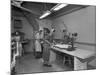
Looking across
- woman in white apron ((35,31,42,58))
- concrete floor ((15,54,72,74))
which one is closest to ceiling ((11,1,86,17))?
woman in white apron ((35,31,42,58))

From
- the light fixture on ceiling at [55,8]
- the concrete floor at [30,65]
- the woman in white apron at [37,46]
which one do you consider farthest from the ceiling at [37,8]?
the concrete floor at [30,65]

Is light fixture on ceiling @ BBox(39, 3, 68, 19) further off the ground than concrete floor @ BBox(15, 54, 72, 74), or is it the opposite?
light fixture on ceiling @ BBox(39, 3, 68, 19)

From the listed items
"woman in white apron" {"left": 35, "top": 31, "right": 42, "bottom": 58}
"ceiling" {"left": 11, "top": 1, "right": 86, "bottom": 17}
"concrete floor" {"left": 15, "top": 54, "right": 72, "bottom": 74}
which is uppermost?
"ceiling" {"left": 11, "top": 1, "right": 86, "bottom": 17}

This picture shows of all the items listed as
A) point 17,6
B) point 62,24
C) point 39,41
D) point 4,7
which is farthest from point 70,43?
point 4,7

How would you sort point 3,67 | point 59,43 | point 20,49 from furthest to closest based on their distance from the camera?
point 59,43, point 20,49, point 3,67

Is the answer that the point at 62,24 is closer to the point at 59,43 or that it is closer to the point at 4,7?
the point at 59,43

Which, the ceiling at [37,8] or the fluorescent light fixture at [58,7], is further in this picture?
the fluorescent light fixture at [58,7]

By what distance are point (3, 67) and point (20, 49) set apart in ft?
1.44

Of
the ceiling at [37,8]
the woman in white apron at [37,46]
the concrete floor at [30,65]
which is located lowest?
the concrete floor at [30,65]

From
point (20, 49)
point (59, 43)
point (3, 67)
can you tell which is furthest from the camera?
point (59, 43)

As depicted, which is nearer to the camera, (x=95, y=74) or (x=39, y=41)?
(x=39, y=41)

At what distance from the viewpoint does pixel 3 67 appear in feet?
7.16

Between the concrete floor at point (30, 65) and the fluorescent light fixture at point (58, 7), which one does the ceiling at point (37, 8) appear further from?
the concrete floor at point (30, 65)

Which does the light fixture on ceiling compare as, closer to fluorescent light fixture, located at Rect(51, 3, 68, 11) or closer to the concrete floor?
fluorescent light fixture, located at Rect(51, 3, 68, 11)
